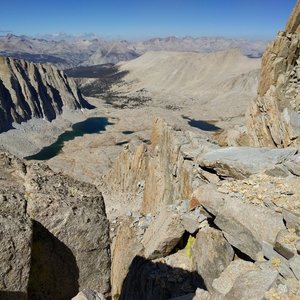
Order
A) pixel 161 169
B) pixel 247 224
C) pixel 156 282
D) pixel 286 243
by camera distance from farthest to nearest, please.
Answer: pixel 161 169, pixel 156 282, pixel 247 224, pixel 286 243

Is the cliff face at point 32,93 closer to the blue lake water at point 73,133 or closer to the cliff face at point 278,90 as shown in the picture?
the blue lake water at point 73,133

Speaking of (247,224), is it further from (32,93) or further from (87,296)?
(32,93)

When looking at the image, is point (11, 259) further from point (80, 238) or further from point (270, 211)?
point (270, 211)

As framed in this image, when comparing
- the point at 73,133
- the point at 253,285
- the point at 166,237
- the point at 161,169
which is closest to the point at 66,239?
the point at 253,285

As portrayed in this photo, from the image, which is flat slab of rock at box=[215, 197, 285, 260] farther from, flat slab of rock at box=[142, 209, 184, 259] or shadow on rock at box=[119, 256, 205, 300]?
flat slab of rock at box=[142, 209, 184, 259]

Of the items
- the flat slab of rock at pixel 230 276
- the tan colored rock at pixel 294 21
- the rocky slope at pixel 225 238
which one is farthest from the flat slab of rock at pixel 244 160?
the tan colored rock at pixel 294 21

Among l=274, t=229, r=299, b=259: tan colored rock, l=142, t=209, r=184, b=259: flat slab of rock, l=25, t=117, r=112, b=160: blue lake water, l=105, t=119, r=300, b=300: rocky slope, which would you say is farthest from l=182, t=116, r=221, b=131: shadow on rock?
l=274, t=229, r=299, b=259: tan colored rock
